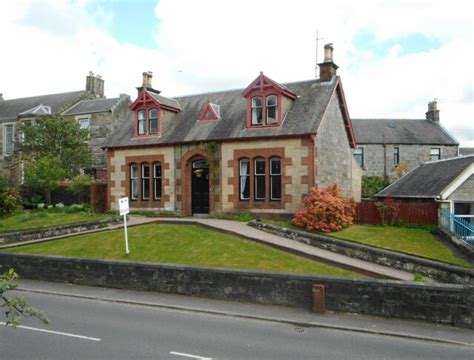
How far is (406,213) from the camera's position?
20250mm

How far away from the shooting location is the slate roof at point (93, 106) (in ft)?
130

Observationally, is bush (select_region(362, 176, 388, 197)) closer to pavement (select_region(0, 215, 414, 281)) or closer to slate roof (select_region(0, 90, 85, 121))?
pavement (select_region(0, 215, 414, 281))

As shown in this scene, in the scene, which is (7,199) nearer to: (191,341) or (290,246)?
(290,246)

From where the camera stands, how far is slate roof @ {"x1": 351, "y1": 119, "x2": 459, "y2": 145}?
42844 millimetres

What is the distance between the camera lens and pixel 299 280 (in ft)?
40.8

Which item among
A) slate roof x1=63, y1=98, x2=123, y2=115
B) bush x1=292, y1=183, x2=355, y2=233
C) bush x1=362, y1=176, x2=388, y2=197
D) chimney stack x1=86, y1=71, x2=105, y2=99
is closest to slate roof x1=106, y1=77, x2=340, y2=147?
bush x1=292, y1=183, x2=355, y2=233

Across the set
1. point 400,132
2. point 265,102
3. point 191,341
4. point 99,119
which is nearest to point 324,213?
point 265,102

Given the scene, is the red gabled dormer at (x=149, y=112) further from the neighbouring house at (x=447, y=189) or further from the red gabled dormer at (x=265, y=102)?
the neighbouring house at (x=447, y=189)

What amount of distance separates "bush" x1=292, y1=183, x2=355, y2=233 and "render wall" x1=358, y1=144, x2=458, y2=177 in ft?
79.1

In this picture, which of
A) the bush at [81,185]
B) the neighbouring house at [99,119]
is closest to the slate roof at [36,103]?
the neighbouring house at [99,119]

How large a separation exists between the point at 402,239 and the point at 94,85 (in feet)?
117

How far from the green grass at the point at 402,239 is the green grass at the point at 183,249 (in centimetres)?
337

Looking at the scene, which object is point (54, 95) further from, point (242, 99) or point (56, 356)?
point (56, 356)

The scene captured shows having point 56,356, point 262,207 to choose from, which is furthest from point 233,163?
point 56,356
